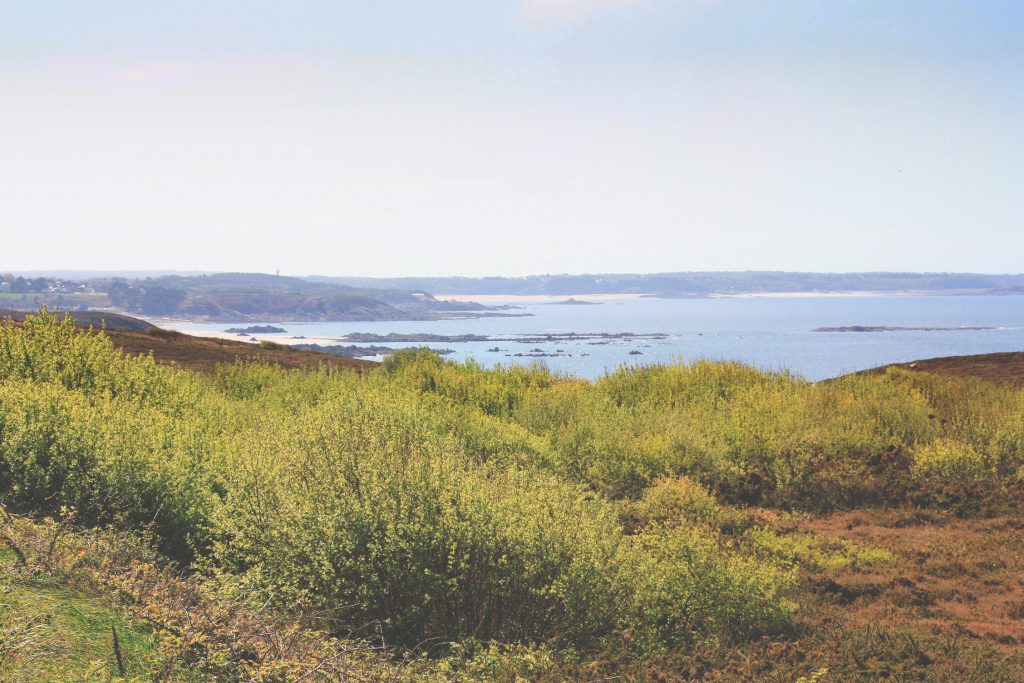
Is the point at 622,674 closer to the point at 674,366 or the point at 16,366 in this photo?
the point at 16,366

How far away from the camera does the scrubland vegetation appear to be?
6219mm

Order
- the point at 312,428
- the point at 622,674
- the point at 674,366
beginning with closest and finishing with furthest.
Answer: the point at 622,674 < the point at 312,428 < the point at 674,366

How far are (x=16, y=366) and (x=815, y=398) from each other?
14.9m

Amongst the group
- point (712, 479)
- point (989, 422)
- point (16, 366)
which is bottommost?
point (712, 479)

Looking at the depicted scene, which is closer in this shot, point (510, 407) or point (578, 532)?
point (578, 532)

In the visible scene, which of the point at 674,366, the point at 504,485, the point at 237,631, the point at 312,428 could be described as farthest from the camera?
the point at 674,366

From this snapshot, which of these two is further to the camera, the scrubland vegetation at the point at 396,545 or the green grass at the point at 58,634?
the scrubland vegetation at the point at 396,545

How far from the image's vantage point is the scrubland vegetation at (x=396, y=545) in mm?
6219

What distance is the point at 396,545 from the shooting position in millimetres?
7215

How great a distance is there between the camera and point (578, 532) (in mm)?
7719

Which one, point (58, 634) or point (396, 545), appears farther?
point (396, 545)

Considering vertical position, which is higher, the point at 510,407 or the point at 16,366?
the point at 16,366

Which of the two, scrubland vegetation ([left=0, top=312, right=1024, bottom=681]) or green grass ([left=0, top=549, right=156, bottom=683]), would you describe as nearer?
green grass ([left=0, top=549, right=156, bottom=683])

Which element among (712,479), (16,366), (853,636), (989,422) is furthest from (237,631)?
(989,422)
